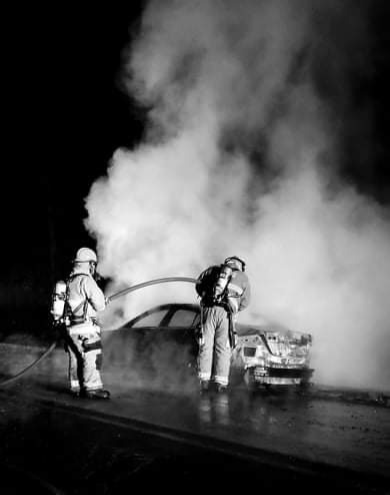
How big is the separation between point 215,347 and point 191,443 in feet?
7.45

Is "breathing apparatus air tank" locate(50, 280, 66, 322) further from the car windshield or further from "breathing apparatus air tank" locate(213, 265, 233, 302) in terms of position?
"breathing apparatus air tank" locate(213, 265, 233, 302)

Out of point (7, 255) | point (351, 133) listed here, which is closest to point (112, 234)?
point (351, 133)

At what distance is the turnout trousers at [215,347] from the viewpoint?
224 inches

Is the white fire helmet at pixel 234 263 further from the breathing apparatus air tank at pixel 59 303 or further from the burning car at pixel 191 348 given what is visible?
the breathing apparatus air tank at pixel 59 303

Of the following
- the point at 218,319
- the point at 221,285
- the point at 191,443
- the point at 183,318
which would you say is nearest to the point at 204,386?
the point at 218,319

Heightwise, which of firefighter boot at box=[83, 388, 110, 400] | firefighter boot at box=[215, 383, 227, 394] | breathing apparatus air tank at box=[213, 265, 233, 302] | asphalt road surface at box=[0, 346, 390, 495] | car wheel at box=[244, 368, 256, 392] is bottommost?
asphalt road surface at box=[0, 346, 390, 495]

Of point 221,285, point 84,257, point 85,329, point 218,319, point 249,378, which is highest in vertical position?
point 84,257

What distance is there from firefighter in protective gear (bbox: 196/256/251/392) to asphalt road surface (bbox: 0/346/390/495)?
0.36 metres

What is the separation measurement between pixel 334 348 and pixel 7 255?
595 inches

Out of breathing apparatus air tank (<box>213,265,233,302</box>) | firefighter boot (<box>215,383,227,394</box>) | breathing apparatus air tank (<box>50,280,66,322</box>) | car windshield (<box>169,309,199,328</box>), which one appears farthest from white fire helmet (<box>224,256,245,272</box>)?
breathing apparatus air tank (<box>50,280,66,322</box>)

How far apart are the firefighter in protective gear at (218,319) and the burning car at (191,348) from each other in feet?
0.83

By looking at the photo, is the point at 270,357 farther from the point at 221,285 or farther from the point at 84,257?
the point at 84,257

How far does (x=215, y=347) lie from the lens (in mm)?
5777

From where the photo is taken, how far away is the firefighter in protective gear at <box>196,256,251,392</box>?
570cm
